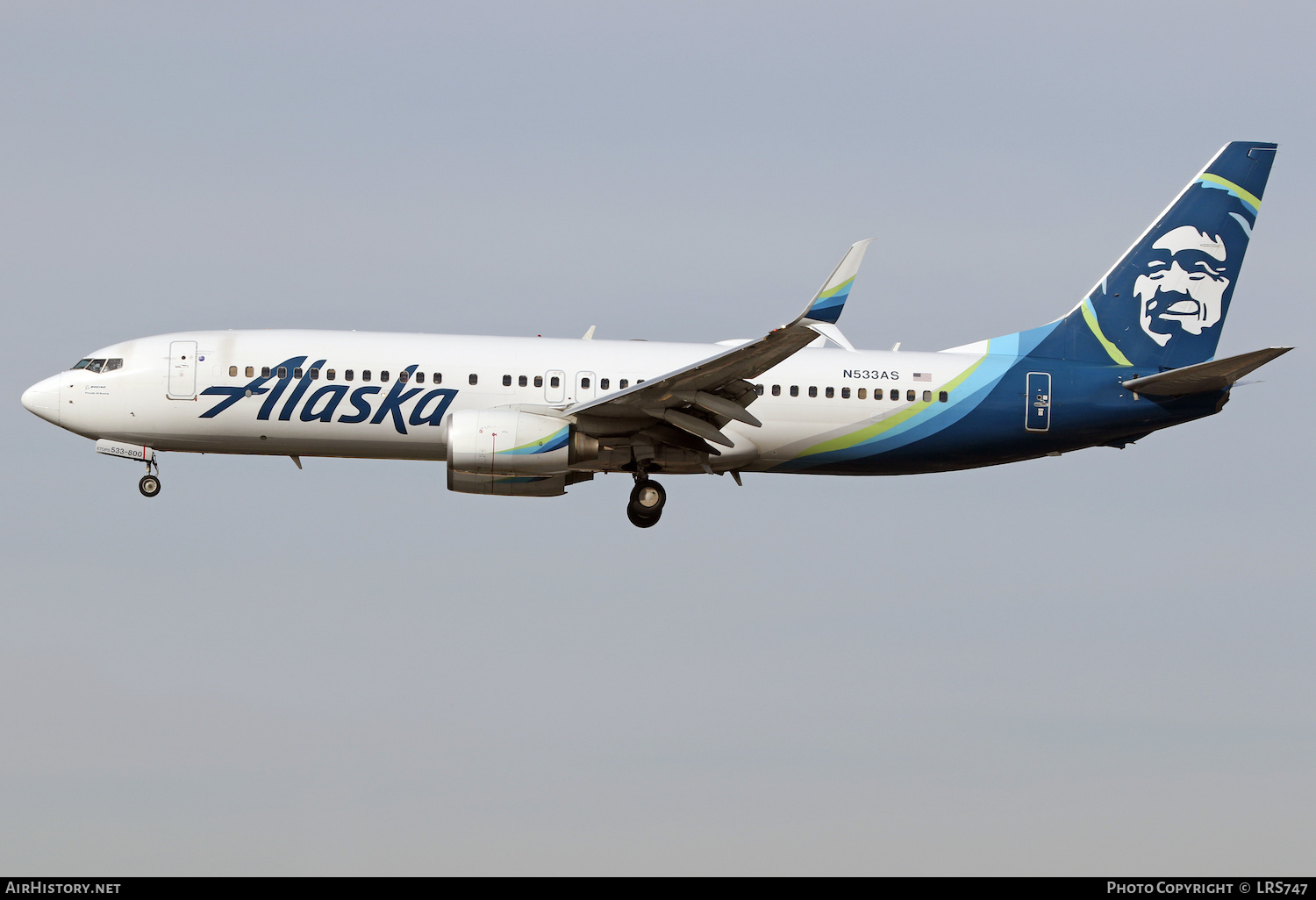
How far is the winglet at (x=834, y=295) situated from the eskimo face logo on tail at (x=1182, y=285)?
34.5ft

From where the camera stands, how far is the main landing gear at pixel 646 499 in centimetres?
3391

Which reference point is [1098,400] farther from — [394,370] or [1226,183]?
[394,370]

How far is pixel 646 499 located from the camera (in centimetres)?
3388

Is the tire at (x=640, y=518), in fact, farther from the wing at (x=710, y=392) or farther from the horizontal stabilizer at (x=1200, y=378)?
the horizontal stabilizer at (x=1200, y=378)

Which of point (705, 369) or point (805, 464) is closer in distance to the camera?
point (705, 369)

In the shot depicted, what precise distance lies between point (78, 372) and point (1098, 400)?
910 inches

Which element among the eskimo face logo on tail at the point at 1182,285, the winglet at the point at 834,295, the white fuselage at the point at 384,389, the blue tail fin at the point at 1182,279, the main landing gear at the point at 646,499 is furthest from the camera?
the eskimo face logo on tail at the point at 1182,285

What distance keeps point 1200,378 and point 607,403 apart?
1317 centimetres

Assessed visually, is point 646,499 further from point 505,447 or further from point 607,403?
point 505,447

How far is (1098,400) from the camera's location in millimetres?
34844

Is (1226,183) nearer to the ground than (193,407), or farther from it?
farther from it

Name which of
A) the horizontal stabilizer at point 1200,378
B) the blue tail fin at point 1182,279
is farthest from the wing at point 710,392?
the horizontal stabilizer at point 1200,378

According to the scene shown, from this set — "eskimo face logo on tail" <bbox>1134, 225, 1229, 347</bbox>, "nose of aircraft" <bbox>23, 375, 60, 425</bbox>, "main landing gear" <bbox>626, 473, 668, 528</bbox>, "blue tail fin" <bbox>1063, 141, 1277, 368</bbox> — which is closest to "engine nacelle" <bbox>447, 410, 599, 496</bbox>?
"main landing gear" <bbox>626, 473, 668, 528</bbox>

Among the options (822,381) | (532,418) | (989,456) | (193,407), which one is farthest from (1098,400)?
(193,407)
